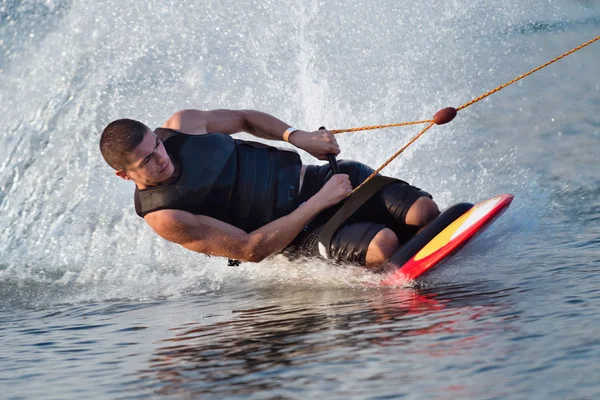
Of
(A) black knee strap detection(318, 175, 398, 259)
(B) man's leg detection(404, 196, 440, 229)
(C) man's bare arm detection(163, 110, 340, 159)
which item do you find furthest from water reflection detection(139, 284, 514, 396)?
(C) man's bare arm detection(163, 110, 340, 159)

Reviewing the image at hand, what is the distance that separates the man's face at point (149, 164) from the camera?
15.8ft

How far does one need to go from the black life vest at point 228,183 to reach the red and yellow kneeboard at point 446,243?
0.74 m

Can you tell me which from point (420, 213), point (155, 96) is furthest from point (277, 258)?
point (155, 96)

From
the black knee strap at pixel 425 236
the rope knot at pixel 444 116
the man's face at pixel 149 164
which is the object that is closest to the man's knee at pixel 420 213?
the black knee strap at pixel 425 236

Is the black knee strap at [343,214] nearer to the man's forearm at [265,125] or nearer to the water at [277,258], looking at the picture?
the water at [277,258]

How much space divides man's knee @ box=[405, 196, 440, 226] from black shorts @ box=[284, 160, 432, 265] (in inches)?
1.0

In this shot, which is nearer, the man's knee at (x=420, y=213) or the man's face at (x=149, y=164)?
the man's face at (x=149, y=164)

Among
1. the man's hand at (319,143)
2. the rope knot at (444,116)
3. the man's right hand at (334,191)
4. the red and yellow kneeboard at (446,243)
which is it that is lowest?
the red and yellow kneeboard at (446,243)

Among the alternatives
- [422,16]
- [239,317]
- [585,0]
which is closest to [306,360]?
[239,317]

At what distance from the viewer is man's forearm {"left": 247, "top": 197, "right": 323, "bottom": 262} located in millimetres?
5117

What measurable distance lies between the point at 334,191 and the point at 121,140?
1.18 metres

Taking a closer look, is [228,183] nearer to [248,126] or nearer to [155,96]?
[248,126]

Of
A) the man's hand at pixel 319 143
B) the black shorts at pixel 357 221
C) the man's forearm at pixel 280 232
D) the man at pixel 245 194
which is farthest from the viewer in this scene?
the man's hand at pixel 319 143

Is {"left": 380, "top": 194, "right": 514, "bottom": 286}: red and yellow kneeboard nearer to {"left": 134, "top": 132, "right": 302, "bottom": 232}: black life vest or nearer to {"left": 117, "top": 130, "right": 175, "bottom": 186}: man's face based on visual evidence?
{"left": 134, "top": 132, "right": 302, "bottom": 232}: black life vest
